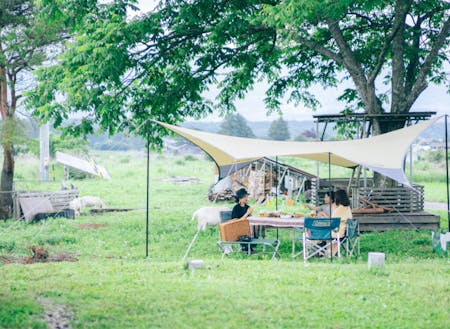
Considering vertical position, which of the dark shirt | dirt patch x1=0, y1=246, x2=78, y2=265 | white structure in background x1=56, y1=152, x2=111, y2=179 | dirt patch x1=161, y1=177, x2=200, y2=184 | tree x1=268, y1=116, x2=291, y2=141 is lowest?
dirt patch x1=0, y1=246, x2=78, y2=265

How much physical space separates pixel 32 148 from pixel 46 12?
17.4 ft

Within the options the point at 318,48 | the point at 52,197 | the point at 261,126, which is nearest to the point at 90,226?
the point at 52,197

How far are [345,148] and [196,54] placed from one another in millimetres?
7053

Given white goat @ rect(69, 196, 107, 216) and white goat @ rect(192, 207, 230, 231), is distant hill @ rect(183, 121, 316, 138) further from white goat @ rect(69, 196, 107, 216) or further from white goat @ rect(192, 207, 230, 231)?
white goat @ rect(192, 207, 230, 231)

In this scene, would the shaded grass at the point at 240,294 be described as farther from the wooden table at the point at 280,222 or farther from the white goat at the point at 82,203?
the white goat at the point at 82,203

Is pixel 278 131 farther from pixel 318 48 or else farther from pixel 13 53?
pixel 318 48

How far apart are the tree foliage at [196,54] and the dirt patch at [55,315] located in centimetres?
817

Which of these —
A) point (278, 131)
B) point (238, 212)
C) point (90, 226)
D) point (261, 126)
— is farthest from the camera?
point (261, 126)

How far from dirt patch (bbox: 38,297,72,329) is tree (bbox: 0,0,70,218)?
37.7ft

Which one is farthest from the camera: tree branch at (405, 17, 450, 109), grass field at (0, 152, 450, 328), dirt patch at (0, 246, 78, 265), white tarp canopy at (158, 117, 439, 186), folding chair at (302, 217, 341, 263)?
tree branch at (405, 17, 450, 109)

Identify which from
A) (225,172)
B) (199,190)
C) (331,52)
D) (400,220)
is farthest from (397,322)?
(199,190)

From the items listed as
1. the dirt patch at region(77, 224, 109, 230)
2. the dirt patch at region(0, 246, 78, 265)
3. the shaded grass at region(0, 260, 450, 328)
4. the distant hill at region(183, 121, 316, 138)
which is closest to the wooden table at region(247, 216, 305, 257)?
the shaded grass at region(0, 260, 450, 328)

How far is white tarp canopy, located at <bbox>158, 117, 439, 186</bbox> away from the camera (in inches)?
433

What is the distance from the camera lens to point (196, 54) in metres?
17.5
